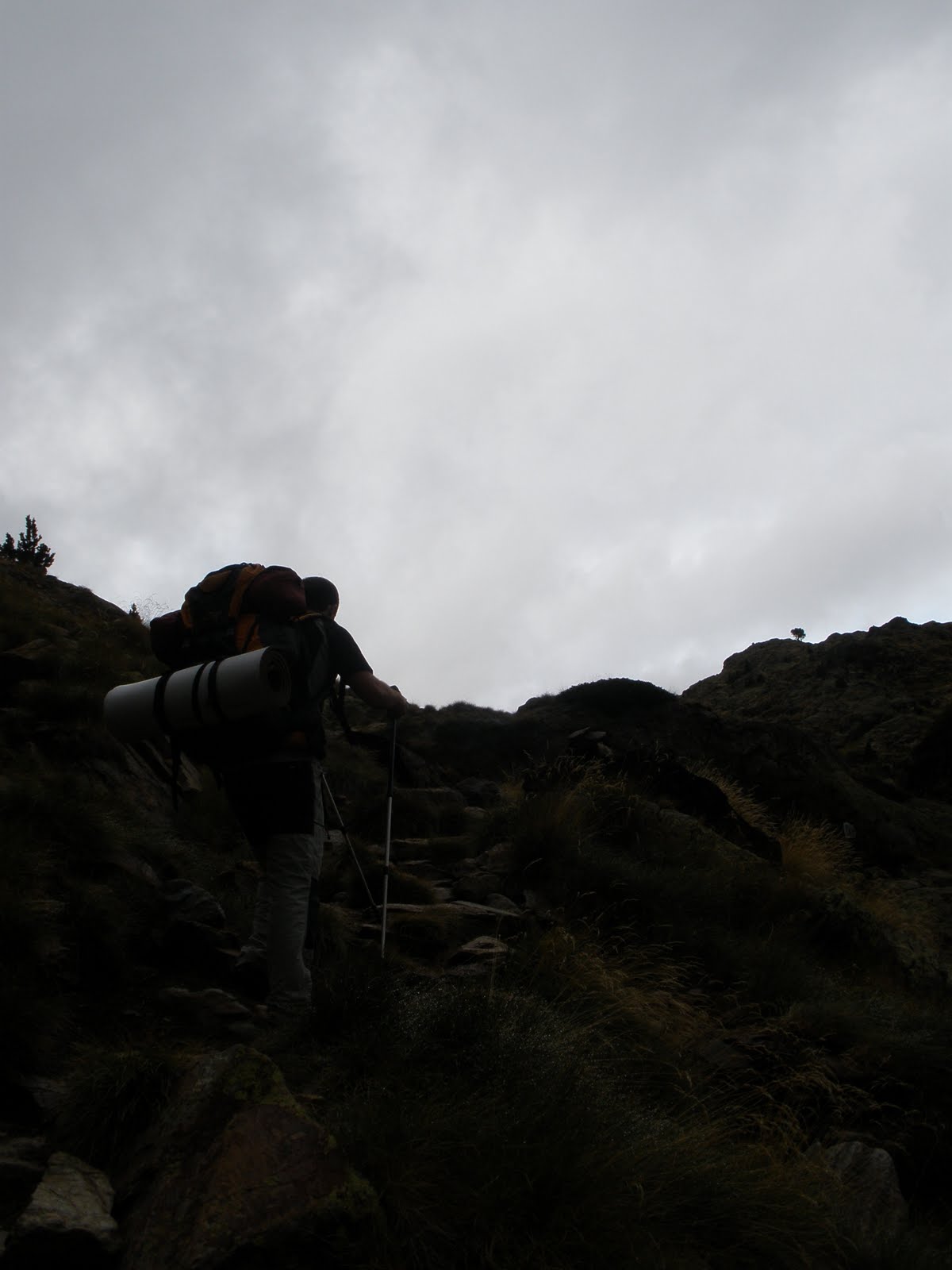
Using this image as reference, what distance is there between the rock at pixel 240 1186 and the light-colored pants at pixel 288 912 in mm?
1292

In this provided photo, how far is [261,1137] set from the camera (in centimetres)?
275

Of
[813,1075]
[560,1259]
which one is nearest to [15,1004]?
[560,1259]

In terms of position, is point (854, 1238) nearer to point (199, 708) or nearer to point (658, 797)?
point (199, 708)

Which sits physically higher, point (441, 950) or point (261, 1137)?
point (441, 950)

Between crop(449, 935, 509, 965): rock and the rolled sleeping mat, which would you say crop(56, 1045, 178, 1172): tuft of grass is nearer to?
the rolled sleeping mat

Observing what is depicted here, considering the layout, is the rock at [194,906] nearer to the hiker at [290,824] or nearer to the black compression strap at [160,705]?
the hiker at [290,824]

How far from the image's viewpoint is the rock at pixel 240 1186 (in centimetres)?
247

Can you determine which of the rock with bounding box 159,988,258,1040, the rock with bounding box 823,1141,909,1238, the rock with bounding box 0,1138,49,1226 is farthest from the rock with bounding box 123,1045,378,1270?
the rock with bounding box 823,1141,909,1238

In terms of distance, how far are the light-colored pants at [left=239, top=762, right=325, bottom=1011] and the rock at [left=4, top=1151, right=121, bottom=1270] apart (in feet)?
5.18

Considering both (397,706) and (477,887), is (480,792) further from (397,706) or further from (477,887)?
(397,706)

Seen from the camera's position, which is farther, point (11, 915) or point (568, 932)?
point (568, 932)

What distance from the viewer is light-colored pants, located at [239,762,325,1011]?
431 cm

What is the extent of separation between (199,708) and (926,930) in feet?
25.2

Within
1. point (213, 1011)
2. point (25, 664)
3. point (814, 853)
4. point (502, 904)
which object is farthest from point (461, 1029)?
point (814, 853)
